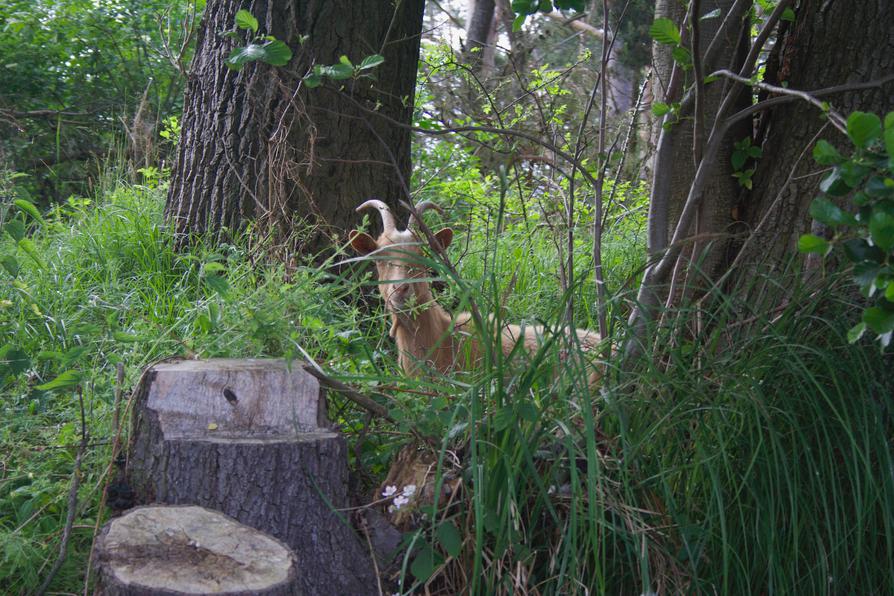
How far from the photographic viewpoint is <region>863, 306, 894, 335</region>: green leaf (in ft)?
6.92

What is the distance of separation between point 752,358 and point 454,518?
1082mm

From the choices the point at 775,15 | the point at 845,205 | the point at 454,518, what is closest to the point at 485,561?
the point at 454,518

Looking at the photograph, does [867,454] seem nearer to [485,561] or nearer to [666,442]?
[666,442]

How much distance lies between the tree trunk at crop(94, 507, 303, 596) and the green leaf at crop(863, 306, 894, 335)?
5.37 ft

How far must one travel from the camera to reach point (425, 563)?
8.39 ft

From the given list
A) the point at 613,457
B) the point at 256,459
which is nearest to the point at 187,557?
the point at 256,459

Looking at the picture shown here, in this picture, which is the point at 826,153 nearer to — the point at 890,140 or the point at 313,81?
the point at 890,140

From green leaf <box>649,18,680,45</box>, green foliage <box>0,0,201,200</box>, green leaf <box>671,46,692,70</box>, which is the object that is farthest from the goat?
green foliage <box>0,0,201,200</box>

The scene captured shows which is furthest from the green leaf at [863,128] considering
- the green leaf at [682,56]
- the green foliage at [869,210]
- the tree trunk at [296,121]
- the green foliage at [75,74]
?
the green foliage at [75,74]

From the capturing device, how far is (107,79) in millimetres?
10172

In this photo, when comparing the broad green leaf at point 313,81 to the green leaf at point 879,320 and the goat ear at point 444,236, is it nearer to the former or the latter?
the goat ear at point 444,236

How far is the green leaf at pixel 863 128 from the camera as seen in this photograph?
2.08 m

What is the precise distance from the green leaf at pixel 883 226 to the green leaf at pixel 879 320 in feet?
0.61

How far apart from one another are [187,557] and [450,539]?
733 millimetres
